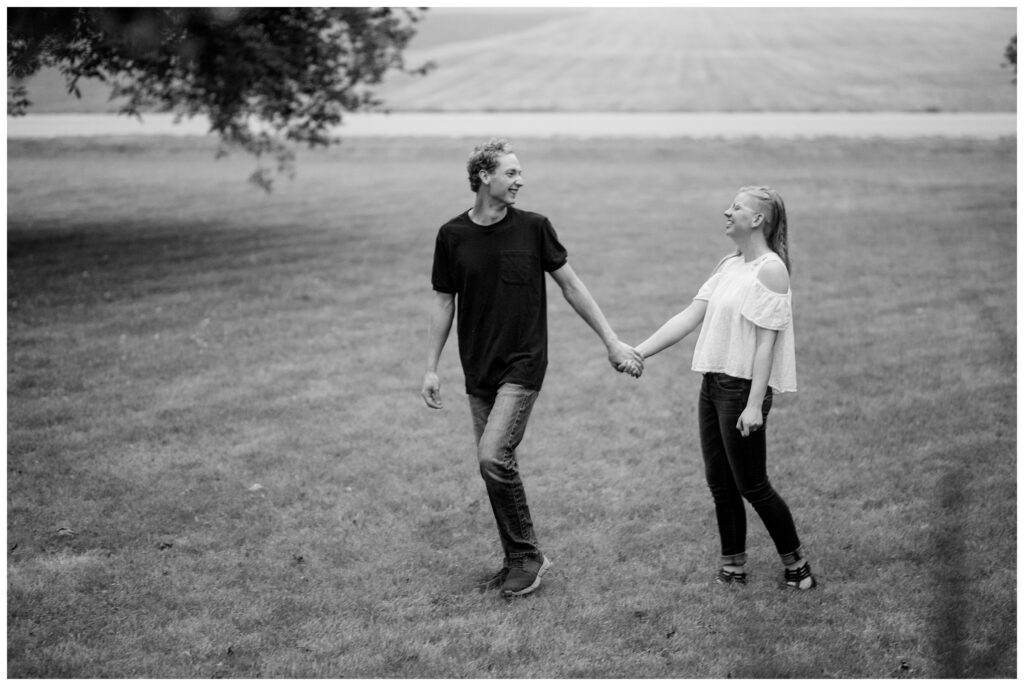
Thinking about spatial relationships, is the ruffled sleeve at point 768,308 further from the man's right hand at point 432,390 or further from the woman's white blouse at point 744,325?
the man's right hand at point 432,390

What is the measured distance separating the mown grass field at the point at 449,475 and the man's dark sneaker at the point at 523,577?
3.9 inches

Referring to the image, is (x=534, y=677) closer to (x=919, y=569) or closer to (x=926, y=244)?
(x=919, y=569)

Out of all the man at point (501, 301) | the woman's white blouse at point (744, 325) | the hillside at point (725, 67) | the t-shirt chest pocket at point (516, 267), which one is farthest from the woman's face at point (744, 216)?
the hillside at point (725, 67)

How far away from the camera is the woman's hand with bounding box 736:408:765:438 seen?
15.0 ft

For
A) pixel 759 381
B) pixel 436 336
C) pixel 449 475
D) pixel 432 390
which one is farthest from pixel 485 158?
pixel 449 475

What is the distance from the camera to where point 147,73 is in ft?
50.5

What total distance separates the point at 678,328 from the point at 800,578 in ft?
4.77

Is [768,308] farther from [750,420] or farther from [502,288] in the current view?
[502,288]

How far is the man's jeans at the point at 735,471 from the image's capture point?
15.5 ft

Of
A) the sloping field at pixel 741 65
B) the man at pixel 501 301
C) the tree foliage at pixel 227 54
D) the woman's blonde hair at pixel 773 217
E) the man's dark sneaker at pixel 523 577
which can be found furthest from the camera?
the sloping field at pixel 741 65

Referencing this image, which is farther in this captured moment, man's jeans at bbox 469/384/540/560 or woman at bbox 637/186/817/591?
man's jeans at bbox 469/384/540/560

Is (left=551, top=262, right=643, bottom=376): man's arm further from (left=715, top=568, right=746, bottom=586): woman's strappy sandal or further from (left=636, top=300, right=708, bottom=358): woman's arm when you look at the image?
(left=715, top=568, right=746, bottom=586): woman's strappy sandal

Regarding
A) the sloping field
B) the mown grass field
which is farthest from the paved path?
the mown grass field

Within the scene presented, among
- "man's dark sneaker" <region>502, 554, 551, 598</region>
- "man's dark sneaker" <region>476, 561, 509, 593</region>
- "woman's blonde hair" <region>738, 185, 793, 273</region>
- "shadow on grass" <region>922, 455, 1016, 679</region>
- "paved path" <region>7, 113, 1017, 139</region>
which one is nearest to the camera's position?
"shadow on grass" <region>922, 455, 1016, 679</region>
